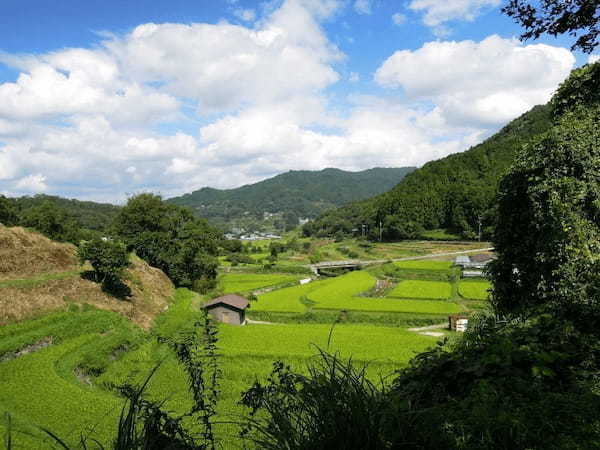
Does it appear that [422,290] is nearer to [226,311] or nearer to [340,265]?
[226,311]

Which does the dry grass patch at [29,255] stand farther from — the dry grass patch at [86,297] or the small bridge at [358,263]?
the small bridge at [358,263]

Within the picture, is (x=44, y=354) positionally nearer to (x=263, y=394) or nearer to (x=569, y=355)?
(x=263, y=394)

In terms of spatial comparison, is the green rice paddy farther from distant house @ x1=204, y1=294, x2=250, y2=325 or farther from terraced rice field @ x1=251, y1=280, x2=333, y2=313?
distant house @ x1=204, y1=294, x2=250, y2=325

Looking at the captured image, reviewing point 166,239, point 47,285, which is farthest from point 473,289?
point 47,285

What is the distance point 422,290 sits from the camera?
132 feet

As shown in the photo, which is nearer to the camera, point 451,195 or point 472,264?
point 472,264

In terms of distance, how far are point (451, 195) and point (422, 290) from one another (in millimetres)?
54971

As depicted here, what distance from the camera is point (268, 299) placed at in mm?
39688

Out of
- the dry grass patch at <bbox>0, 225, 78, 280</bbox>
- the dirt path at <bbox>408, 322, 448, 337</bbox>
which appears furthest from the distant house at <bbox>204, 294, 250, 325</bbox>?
the dirt path at <bbox>408, 322, 448, 337</bbox>

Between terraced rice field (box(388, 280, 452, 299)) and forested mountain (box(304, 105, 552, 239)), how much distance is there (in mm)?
33720

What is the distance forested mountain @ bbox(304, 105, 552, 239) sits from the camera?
81.2 meters

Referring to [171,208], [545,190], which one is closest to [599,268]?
[545,190]

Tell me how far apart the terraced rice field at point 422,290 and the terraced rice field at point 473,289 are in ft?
4.12

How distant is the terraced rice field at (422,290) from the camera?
3778cm
